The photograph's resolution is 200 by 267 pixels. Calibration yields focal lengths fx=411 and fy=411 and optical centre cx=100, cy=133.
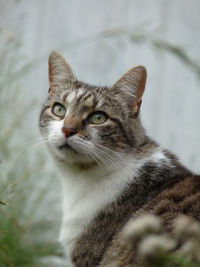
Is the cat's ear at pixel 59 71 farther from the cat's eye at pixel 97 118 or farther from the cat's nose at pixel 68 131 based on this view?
the cat's nose at pixel 68 131

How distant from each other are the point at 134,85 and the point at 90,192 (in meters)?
0.60

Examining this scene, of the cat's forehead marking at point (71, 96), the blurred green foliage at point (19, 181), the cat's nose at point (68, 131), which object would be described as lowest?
the blurred green foliage at point (19, 181)

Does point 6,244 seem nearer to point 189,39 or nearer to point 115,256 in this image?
point 115,256

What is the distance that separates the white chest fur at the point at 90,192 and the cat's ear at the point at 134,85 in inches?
11.3

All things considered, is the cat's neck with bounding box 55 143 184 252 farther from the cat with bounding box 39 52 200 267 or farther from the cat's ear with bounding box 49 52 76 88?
the cat's ear with bounding box 49 52 76 88

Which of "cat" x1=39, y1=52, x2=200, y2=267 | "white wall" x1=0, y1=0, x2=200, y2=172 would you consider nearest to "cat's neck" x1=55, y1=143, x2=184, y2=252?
"cat" x1=39, y1=52, x2=200, y2=267

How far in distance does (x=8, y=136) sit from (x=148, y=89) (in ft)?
7.41

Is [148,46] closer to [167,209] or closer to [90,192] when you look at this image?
[90,192]

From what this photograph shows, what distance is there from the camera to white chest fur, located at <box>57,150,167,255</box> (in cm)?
198

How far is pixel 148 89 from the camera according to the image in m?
4.67

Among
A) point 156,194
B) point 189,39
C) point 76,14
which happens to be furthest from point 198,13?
point 156,194

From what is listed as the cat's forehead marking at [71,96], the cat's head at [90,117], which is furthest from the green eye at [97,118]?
the cat's forehead marking at [71,96]

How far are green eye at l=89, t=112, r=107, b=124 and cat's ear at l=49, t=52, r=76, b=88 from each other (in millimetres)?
330

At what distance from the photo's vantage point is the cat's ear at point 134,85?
213 cm
